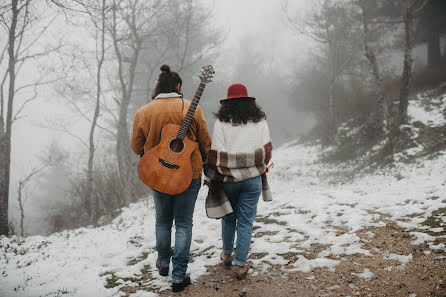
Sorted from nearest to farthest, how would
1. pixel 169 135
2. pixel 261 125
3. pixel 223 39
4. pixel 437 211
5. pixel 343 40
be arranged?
pixel 169 135 < pixel 261 125 < pixel 437 211 < pixel 223 39 < pixel 343 40

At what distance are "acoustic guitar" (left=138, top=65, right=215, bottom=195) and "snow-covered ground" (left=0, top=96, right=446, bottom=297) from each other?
1.20 m

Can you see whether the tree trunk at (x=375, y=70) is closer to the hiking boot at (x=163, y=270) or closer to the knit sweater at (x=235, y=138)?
the knit sweater at (x=235, y=138)

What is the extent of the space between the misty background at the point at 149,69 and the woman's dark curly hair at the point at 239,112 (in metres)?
4.48

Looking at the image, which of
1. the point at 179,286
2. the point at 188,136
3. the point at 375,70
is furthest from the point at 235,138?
the point at 375,70

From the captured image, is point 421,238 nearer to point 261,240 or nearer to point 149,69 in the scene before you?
point 261,240

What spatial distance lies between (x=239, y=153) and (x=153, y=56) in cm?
1747

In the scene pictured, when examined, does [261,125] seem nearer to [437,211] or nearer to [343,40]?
[437,211]

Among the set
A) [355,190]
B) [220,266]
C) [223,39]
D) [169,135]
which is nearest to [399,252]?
[220,266]

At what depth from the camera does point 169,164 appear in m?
3.07

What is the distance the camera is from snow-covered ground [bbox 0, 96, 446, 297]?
3709 millimetres

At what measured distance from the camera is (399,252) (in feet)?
11.9

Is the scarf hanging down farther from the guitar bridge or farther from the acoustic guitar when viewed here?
the guitar bridge

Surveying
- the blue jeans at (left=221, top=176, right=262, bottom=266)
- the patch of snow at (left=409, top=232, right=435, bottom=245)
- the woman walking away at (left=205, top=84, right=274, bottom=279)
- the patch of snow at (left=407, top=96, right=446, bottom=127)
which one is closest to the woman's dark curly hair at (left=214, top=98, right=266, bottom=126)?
the woman walking away at (left=205, top=84, right=274, bottom=279)

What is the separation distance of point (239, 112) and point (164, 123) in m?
0.78
